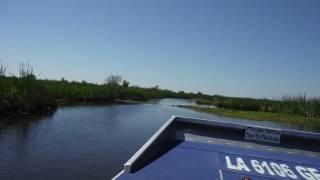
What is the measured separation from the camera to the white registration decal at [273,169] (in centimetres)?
445

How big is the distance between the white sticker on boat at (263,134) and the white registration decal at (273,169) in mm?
725

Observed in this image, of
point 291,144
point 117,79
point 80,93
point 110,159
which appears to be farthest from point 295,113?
point 291,144

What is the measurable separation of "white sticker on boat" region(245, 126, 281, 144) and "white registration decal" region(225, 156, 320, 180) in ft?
2.38

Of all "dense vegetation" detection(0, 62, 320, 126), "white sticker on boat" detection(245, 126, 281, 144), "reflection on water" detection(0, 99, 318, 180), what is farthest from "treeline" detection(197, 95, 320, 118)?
"white sticker on boat" detection(245, 126, 281, 144)

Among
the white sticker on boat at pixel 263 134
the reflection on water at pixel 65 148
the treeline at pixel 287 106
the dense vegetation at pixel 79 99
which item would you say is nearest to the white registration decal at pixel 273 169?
the white sticker on boat at pixel 263 134

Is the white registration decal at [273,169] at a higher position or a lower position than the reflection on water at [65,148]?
higher

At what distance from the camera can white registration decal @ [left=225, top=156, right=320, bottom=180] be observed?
175 inches

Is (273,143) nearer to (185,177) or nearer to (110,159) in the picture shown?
(185,177)

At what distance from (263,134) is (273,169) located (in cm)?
107

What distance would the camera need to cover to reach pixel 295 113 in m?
47.8

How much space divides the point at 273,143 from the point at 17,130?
14.7m

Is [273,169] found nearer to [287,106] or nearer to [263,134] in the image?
[263,134]

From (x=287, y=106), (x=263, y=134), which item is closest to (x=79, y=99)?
(x=287, y=106)

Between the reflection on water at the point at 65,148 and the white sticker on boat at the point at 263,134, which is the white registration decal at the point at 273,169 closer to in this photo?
the white sticker on boat at the point at 263,134
